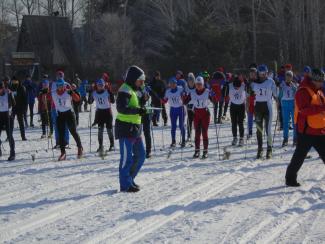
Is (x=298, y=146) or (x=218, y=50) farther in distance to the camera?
(x=218, y=50)

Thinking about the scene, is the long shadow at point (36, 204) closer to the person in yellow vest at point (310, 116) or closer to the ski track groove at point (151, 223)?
the ski track groove at point (151, 223)

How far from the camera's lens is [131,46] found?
49.6 m

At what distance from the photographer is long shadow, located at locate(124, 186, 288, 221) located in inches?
265

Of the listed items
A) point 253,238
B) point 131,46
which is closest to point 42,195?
point 253,238

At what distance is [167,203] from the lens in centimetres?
728

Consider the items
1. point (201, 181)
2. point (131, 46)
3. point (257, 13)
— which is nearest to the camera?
point (201, 181)

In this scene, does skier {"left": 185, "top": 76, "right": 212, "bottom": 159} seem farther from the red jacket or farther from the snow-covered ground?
the red jacket

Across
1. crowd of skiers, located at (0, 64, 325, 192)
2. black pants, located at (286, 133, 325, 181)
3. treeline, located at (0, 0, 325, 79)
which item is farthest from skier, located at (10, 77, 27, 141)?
treeline, located at (0, 0, 325, 79)

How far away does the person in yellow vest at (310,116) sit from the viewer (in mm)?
7598

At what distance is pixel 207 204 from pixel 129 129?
1689 millimetres

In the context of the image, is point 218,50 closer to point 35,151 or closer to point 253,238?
point 35,151

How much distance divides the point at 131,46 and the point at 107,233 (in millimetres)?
44575

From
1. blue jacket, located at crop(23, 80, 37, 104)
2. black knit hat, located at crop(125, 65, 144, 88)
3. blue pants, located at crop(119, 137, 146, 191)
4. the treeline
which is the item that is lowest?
blue pants, located at crop(119, 137, 146, 191)

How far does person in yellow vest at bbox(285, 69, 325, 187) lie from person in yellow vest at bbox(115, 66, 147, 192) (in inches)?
94.1
